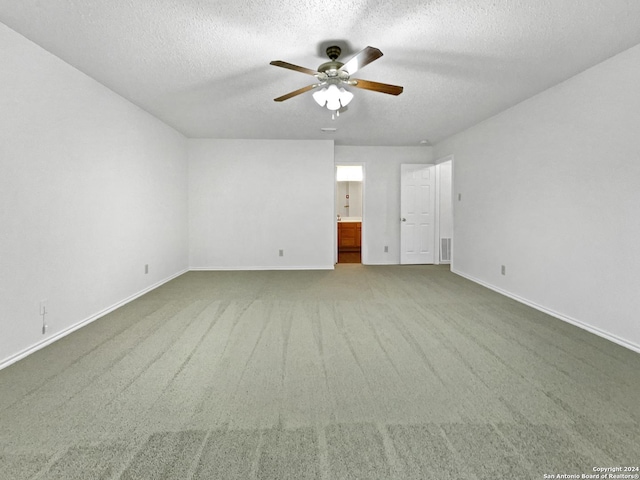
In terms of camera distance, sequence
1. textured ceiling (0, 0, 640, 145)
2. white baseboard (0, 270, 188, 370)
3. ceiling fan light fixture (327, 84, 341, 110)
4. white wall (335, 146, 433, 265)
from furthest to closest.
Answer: white wall (335, 146, 433, 265), ceiling fan light fixture (327, 84, 341, 110), white baseboard (0, 270, 188, 370), textured ceiling (0, 0, 640, 145)

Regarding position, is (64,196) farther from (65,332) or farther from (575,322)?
(575,322)

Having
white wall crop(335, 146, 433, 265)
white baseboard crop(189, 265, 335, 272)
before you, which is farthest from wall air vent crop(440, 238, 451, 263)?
white baseboard crop(189, 265, 335, 272)

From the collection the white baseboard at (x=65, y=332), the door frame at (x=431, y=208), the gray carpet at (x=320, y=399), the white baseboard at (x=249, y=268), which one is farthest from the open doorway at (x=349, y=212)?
the gray carpet at (x=320, y=399)

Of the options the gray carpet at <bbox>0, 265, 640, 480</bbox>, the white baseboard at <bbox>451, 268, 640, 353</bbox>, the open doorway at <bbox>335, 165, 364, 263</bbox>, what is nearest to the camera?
the gray carpet at <bbox>0, 265, 640, 480</bbox>

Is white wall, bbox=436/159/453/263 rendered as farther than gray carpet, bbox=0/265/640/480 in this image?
Yes

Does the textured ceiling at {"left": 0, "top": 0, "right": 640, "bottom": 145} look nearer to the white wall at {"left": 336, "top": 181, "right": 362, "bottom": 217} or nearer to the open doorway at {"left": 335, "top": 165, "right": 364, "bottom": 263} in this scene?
the open doorway at {"left": 335, "top": 165, "right": 364, "bottom": 263}

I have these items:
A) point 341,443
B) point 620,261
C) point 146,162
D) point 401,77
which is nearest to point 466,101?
point 401,77

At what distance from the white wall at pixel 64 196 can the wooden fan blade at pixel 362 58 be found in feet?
7.99

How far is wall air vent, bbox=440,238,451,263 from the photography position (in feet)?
21.4

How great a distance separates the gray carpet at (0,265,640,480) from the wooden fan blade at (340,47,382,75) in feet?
7.02

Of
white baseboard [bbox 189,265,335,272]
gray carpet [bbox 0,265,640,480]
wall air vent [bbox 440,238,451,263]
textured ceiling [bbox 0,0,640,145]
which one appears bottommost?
gray carpet [bbox 0,265,640,480]

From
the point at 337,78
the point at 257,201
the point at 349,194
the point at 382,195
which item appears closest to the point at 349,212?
the point at 349,194

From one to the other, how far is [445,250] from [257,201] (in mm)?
4024

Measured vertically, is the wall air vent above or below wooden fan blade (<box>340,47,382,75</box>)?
below
